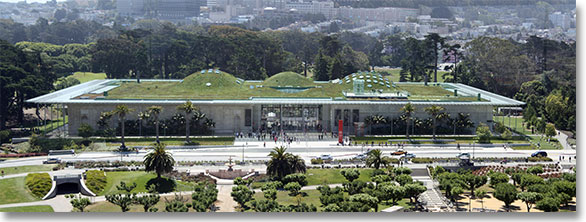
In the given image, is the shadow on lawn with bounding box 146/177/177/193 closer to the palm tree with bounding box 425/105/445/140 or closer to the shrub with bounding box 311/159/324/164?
the shrub with bounding box 311/159/324/164

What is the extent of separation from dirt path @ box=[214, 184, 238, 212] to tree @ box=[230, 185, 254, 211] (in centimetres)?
67

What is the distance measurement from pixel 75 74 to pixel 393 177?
91.7 meters

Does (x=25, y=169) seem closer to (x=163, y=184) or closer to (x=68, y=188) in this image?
(x=68, y=188)

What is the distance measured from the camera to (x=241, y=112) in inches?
3701

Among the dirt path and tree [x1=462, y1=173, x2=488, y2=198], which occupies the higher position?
tree [x1=462, y1=173, x2=488, y2=198]

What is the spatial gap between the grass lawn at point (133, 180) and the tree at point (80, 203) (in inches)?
222

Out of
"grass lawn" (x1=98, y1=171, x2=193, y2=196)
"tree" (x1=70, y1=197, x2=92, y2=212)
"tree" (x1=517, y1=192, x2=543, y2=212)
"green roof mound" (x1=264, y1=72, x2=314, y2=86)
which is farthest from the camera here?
"green roof mound" (x1=264, y1=72, x2=314, y2=86)

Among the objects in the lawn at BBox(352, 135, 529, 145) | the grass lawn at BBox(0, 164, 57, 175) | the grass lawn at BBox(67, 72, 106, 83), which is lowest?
the grass lawn at BBox(0, 164, 57, 175)

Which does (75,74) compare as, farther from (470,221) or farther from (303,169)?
(470,221)

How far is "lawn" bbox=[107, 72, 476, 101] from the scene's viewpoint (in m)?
98.5

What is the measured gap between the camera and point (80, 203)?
58.9 meters

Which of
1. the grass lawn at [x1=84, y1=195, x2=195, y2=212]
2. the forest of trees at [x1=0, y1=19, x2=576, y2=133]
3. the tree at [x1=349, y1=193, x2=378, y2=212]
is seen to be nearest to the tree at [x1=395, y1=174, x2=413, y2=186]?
the tree at [x1=349, y1=193, x2=378, y2=212]

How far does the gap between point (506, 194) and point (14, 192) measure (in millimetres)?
43341

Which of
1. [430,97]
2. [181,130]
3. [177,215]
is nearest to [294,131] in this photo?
[181,130]
